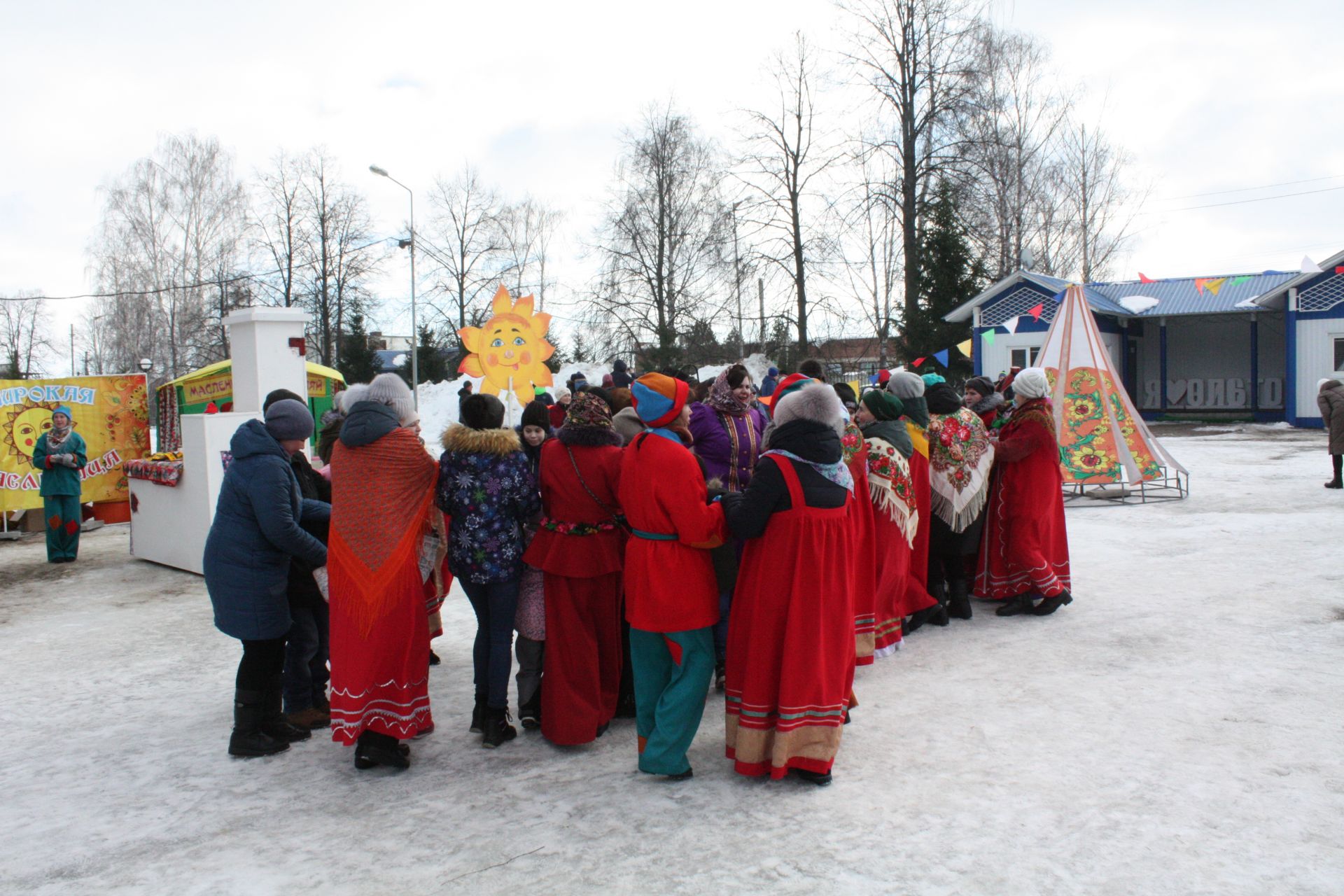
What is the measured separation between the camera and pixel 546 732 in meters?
4.13

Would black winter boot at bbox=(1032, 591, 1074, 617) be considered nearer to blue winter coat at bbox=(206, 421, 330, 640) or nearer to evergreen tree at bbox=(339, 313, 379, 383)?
blue winter coat at bbox=(206, 421, 330, 640)

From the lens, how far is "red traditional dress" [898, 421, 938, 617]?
5863 mm

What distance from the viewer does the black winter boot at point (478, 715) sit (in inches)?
169

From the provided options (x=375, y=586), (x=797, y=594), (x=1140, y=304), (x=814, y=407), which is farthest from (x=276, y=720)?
(x=1140, y=304)

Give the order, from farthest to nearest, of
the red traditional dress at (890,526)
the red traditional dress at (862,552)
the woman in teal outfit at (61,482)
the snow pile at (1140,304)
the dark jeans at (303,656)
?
the snow pile at (1140,304), the woman in teal outfit at (61,482), the red traditional dress at (890,526), the red traditional dress at (862,552), the dark jeans at (303,656)

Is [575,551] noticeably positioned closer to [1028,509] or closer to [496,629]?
[496,629]

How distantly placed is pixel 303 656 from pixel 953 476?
13.5 ft

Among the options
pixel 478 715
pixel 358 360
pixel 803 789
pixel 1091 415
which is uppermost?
pixel 358 360

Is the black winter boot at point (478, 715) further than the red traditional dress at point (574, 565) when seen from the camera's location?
Yes

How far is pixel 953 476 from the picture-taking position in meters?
6.06

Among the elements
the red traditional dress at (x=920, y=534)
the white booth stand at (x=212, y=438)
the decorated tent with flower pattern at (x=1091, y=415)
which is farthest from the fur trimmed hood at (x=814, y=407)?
the decorated tent with flower pattern at (x=1091, y=415)

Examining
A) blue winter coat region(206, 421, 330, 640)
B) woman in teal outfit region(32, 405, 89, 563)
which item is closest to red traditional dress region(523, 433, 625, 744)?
blue winter coat region(206, 421, 330, 640)

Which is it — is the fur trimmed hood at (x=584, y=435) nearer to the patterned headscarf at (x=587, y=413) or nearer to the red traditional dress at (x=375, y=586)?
the patterned headscarf at (x=587, y=413)

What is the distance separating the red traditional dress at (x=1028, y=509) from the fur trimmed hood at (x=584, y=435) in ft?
11.0
